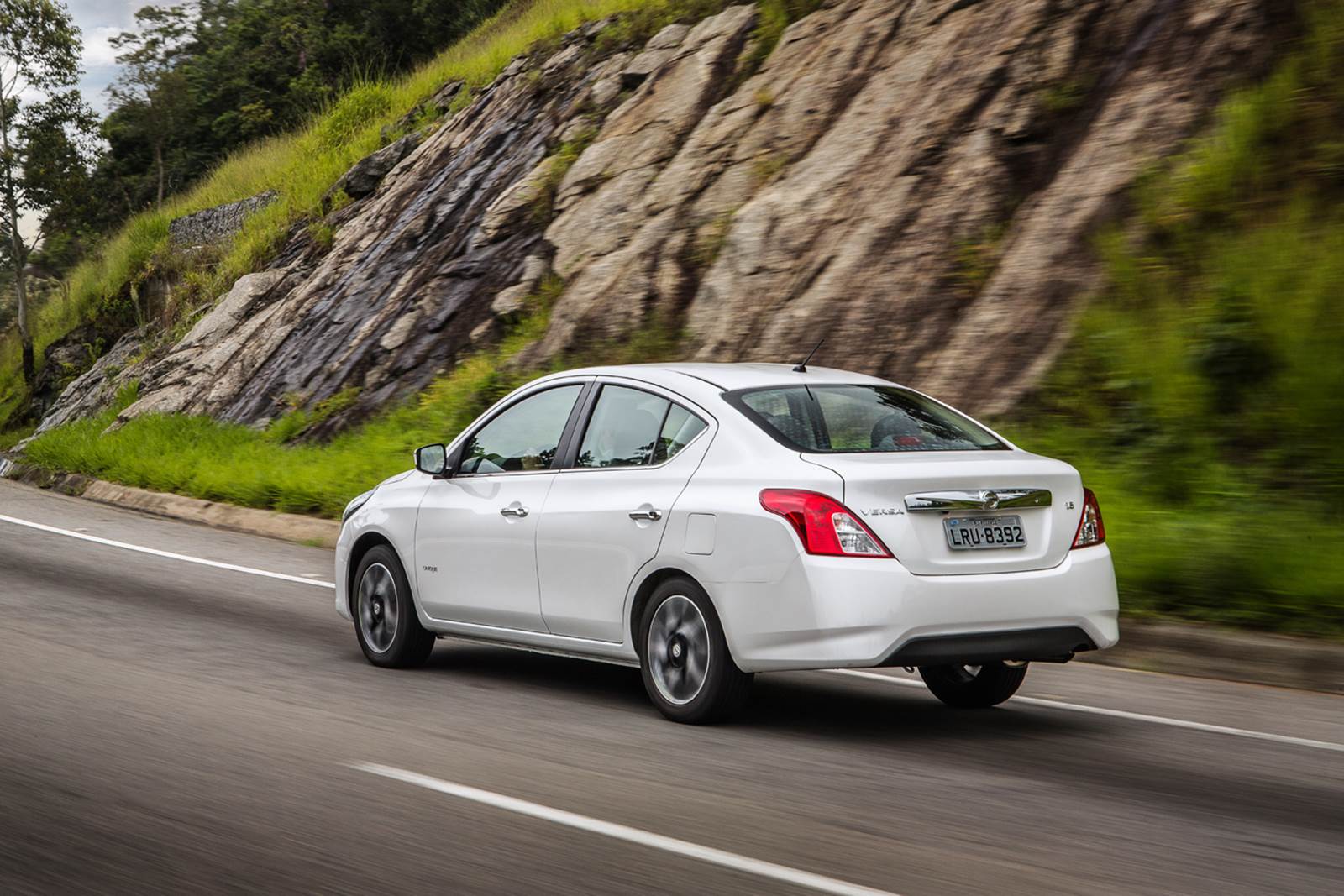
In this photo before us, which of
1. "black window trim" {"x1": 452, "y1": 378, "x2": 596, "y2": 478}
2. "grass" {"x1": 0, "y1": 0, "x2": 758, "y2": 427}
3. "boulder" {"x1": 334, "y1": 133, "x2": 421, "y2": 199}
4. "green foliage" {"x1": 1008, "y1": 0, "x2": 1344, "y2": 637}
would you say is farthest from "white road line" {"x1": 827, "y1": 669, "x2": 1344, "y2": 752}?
"boulder" {"x1": 334, "y1": 133, "x2": 421, "y2": 199}

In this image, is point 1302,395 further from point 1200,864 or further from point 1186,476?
point 1200,864

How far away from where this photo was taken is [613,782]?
212 inches

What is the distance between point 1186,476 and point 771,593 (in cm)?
502

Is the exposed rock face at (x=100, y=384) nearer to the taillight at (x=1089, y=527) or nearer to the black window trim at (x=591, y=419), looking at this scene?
the black window trim at (x=591, y=419)

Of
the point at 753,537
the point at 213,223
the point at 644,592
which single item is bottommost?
the point at 644,592

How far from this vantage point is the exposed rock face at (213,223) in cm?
3347

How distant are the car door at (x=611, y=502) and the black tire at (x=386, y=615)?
1.31 meters

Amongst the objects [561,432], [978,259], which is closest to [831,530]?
[561,432]

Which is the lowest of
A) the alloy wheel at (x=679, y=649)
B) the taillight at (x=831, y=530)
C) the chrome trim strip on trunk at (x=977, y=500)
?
the alloy wheel at (x=679, y=649)

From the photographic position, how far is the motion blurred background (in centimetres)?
1007

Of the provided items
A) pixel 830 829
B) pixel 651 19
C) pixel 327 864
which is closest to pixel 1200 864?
pixel 830 829

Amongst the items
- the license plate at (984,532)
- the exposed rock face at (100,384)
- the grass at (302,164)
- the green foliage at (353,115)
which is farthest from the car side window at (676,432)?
the green foliage at (353,115)

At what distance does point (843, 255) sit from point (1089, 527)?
904cm

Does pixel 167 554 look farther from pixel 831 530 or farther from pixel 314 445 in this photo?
pixel 831 530
